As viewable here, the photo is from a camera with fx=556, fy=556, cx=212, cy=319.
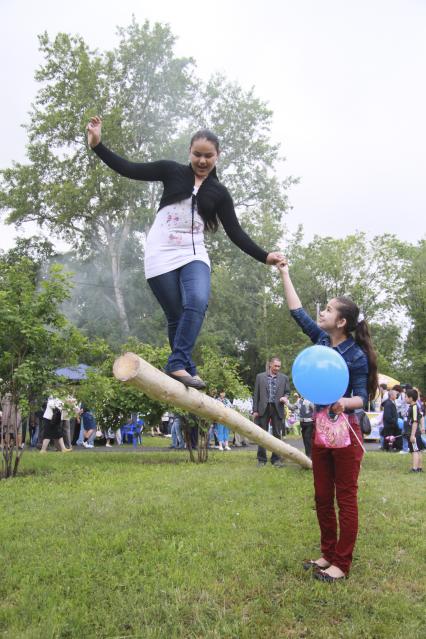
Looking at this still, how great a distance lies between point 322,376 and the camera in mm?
3891

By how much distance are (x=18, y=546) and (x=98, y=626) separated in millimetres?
1917

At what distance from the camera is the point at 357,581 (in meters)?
4.65

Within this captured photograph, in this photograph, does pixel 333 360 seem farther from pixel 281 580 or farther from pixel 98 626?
pixel 98 626

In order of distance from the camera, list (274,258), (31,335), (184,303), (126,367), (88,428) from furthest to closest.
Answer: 1. (88,428)
2. (31,335)
3. (274,258)
4. (184,303)
5. (126,367)

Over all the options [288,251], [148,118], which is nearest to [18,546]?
[148,118]

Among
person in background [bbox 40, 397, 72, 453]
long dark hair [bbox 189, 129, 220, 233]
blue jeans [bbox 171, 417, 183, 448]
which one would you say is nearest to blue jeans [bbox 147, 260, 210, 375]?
long dark hair [bbox 189, 129, 220, 233]

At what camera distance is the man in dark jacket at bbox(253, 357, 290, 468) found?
35.9ft

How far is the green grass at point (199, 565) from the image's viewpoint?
13.1 ft

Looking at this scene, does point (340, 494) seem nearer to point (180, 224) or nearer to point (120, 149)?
point (180, 224)

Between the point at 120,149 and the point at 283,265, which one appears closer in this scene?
the point at 283,265

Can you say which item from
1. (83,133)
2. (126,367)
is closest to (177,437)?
(126,367)

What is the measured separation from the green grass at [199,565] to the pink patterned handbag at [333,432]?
46.6 inches

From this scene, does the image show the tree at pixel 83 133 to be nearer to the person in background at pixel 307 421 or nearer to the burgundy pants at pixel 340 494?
the person in background at pixel 307 421

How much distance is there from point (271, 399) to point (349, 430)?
262 inches
